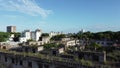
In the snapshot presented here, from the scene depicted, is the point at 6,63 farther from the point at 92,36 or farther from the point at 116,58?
the point at 92,36

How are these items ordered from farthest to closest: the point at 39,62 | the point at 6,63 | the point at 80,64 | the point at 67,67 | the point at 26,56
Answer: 1. the point at 6,63
2. the point at 26,56
3. the point at 39,62
4. the point at 67,67
5. the point at 80,64

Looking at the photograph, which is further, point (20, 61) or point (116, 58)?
point (20, 61)

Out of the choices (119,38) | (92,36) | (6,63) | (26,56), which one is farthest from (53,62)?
(92,36)

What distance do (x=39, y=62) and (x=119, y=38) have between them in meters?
59.7

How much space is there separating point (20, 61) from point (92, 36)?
66.8 meters

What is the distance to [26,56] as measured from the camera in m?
21.9

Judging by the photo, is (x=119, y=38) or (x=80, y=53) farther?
(x=119, y=38)

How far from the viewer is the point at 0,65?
84.2 feet

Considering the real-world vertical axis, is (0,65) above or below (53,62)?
below

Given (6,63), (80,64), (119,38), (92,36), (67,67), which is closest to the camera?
(80,64)

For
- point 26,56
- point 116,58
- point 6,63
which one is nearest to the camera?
point 116,58

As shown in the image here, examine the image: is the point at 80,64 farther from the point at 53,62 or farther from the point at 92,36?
the point at 92,36

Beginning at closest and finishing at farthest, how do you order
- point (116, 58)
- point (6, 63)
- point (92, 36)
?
point (116, 58)
point (6, 63)
point (92, 36)

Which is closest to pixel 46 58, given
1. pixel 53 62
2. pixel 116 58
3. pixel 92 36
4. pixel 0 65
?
pixel 53 62
